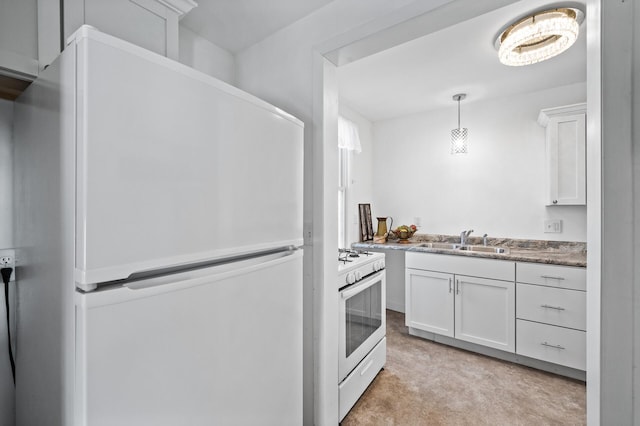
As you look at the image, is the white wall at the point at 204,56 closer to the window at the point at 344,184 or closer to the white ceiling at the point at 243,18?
the white ceiling at the point at 243,18

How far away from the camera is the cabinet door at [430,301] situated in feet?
8.43

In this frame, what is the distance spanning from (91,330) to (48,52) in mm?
989

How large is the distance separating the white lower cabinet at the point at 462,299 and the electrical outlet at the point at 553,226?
2.60 ft

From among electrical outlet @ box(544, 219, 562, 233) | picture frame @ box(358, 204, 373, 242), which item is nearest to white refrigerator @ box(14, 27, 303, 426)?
picture frame @ box(358, 204, 373, 242)

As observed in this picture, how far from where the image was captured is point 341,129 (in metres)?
2.87

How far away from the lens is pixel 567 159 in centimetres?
248

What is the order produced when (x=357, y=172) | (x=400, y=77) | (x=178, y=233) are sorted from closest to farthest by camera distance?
(x=178, y=233) → (x=400, y=77) → (x=357, y=172)

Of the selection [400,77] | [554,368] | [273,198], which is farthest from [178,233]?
[554,368]

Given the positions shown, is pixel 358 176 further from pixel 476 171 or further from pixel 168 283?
pixel 168 283

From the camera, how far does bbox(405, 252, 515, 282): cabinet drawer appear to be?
91.8 inches

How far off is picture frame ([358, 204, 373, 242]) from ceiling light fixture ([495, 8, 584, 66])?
1970mm

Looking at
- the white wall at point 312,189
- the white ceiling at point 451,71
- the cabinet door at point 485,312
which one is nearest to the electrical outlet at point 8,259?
the white wall at point 312,189

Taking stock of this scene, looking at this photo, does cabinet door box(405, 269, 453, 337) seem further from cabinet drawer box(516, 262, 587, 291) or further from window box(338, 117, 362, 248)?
window box(338, 117, 362, 248)

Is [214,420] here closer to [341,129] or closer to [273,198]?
[273,198]
